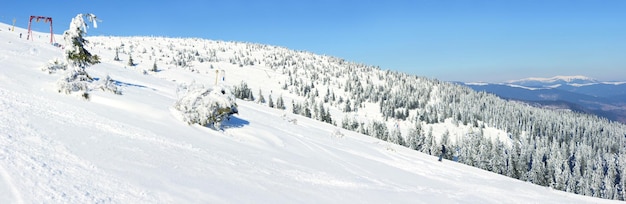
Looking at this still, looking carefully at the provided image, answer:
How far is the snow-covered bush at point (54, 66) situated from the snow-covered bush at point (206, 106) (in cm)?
939

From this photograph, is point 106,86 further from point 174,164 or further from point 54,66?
point 174,164

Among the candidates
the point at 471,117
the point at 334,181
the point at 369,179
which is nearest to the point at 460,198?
the point at 369,179

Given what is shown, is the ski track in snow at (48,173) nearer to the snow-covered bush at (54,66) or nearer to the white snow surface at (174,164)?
the white snow surface at (174,164)

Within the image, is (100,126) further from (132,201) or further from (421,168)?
(421,168)

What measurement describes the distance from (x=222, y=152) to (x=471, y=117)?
143732 millimetres

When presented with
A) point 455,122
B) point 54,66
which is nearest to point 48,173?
point 54,66

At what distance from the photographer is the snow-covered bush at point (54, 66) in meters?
23.2

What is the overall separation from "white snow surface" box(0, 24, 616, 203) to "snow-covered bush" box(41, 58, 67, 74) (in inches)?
38.2

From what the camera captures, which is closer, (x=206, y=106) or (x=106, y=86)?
(x=206, y=106)

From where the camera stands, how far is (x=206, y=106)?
18359 millimetres

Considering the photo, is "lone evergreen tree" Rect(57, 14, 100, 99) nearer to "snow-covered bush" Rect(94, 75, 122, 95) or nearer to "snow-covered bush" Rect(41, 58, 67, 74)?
"snow-covered bush" Rect(94, 75, 122, 95)

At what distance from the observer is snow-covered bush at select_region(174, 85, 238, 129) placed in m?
18.2

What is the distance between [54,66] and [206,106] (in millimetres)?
12140

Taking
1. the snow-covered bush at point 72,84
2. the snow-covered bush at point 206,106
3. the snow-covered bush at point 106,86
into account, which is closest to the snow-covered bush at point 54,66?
the snow-covered bush at point 106,86
